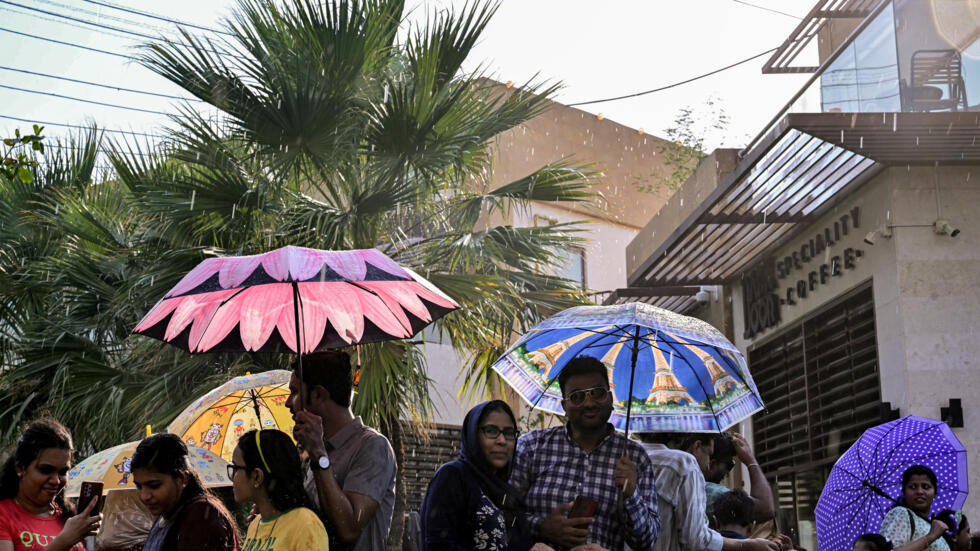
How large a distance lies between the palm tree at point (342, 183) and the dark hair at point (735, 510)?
16.2ft

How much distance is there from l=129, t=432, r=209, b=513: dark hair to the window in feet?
28.9

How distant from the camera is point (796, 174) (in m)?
12.3

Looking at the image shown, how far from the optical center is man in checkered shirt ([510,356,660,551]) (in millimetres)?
4531

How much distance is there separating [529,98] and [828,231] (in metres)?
4.05

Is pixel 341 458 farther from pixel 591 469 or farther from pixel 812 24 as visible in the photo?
pixel 812 24

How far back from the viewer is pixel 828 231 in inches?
524

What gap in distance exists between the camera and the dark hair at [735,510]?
5.76 meters

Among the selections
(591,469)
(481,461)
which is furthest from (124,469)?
(591,469)

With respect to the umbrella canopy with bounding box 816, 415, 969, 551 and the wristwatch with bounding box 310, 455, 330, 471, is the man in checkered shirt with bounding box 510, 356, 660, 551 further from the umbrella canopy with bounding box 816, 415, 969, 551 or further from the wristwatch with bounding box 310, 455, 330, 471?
the umbrella canopy with bounding box 816, 415, 969, 551

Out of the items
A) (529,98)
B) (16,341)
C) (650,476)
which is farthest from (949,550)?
(16,341)

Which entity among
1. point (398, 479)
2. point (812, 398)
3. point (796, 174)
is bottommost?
point (398, 479)

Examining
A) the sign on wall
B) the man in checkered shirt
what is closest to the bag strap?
the man in checkered shirt

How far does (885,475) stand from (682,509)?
6.20ft

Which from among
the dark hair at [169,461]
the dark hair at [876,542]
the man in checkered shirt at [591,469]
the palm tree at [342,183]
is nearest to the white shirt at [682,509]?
the man in checkered shirt at [591,469]
